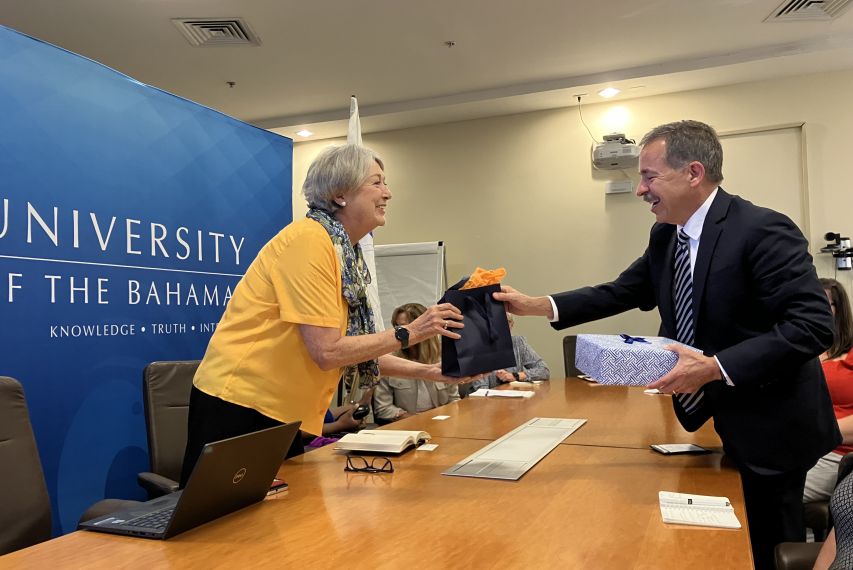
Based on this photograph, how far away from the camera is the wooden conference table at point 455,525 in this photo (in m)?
1.13

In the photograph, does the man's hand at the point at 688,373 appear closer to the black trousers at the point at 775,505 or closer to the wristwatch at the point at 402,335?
the black trousers at the point at 775,505

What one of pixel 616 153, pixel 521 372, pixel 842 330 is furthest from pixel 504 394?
pixel 616 153

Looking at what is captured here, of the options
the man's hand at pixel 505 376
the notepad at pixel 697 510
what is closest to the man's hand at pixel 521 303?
the notepad at pixel 697 510

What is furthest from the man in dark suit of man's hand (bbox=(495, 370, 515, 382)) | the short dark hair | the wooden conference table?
man's hand (bbox=(495, 370, 515, 382))

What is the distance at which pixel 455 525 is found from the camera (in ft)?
4.28

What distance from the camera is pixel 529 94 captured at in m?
5.92

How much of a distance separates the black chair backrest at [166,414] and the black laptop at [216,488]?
115cm

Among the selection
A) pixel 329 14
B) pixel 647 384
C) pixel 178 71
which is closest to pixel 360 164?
pixel 647 384

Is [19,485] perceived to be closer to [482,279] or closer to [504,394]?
[482,279]

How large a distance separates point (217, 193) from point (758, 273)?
9.34ft

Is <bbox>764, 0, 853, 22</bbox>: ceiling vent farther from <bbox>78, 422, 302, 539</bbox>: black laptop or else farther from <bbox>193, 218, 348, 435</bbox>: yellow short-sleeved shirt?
<bbox>78, 422, 302, 539</bbox>: black laptop

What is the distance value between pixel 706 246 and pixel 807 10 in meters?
3.86

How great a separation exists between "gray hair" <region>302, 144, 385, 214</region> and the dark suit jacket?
3.37 feet

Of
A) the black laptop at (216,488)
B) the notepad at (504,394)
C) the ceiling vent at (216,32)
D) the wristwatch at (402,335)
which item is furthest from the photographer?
the ceiling vent at (216,32)
